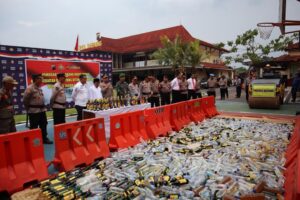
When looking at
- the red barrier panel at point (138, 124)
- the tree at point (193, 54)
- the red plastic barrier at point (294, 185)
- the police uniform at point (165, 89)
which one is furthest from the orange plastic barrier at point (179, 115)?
the tree at point (193, 54)

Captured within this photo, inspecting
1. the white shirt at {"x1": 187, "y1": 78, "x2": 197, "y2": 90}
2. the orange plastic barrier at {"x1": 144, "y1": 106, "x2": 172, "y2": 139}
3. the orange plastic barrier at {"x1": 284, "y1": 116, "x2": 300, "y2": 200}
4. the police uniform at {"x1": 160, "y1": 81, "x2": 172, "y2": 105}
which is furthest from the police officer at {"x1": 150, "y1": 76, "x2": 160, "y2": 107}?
the orange plastic barrier at {"x1": 284, "y1": 116, "x2": 300, "y2": 200}

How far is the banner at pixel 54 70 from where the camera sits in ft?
41.2

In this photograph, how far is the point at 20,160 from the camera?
388 cm

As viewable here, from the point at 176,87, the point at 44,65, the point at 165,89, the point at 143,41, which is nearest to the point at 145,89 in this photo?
the point at 165,89

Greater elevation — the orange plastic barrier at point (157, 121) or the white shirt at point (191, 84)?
the white shirt at point (191, 84)

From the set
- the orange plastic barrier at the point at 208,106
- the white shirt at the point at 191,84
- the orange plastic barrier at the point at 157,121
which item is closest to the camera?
the orange plastic barrier at the point at 157,121

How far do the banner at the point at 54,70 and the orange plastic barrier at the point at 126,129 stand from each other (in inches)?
352

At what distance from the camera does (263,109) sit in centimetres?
1206

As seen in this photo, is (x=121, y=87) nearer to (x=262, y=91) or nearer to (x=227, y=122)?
(x=227, y=122)

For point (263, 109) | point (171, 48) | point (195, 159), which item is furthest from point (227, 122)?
point (171, 48)

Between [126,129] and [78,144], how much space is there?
1.41m

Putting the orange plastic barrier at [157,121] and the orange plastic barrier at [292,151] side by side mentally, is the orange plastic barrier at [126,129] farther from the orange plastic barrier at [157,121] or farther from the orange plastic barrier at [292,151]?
the orange plastic barrier at [292,151]

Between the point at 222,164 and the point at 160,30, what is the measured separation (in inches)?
1329

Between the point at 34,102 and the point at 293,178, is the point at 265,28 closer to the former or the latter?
the point at 293,178
